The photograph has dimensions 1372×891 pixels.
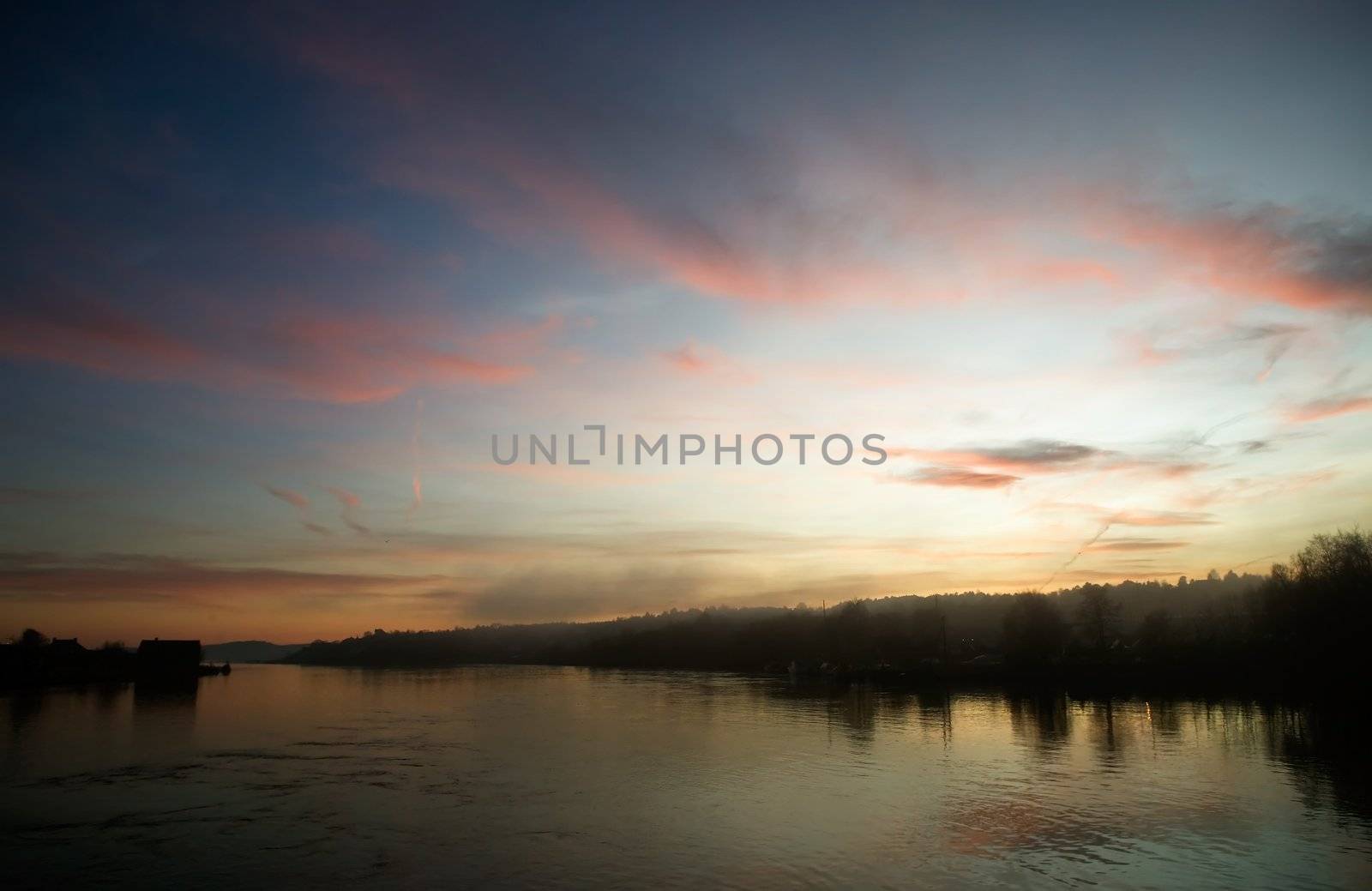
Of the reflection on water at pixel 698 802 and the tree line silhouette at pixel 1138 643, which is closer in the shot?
the reflection on water at pixel 698 802

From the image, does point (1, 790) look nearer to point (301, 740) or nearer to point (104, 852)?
point (104, 852)

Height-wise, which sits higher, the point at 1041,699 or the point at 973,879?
the point at 973,879

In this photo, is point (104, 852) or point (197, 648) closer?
point (104, 852)

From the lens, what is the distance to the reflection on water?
23.6 meters

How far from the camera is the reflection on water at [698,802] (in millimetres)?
23625

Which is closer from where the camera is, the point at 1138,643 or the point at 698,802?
the point at 698,802

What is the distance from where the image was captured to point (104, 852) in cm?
2534

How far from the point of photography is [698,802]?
32.8 m

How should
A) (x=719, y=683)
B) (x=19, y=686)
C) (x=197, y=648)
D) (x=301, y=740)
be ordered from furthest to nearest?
(x=197, y=648), (x=719, y=683), (x=19, y=686), (x=301, y=740)

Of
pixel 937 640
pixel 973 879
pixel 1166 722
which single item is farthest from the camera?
pixel 937 640

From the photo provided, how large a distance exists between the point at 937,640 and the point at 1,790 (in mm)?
154746

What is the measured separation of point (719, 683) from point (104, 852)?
104 metres

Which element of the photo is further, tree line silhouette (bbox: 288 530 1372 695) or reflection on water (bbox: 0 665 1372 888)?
tree line silhouette (bbox: 288 530 1372 695)

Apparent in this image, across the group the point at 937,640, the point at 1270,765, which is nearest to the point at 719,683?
the point at 937,640
